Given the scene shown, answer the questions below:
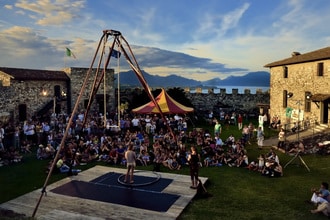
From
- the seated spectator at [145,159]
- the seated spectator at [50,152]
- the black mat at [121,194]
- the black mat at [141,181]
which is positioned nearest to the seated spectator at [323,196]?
the black mat at [121,194]

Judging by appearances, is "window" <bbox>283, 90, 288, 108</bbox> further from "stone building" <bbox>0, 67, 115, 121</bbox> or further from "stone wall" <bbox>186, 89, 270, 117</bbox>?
"stone building" <bbox>0, 67, 115, 121</bbox>

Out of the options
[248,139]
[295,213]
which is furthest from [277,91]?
[295,213]

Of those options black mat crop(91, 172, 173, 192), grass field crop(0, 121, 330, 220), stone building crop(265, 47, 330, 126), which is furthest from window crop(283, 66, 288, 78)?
black mat crop(91, 172, 173, 192)

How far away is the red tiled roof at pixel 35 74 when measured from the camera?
26630 mm

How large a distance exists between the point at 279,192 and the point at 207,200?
2.92 metres

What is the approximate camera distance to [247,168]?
47.0 feet

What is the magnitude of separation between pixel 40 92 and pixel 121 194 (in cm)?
2204

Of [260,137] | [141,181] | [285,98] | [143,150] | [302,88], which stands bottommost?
[141,181]

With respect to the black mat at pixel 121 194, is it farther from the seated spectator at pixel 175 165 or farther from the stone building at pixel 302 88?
the stone building at pixel 302 88

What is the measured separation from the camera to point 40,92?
2884 cm

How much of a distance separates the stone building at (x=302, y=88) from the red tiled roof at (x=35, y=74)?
73.5ft

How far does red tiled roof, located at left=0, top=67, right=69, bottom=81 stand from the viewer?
2663 centimetres

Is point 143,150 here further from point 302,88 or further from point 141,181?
point 302,88

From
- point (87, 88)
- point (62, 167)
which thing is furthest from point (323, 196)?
point (87, 88)
